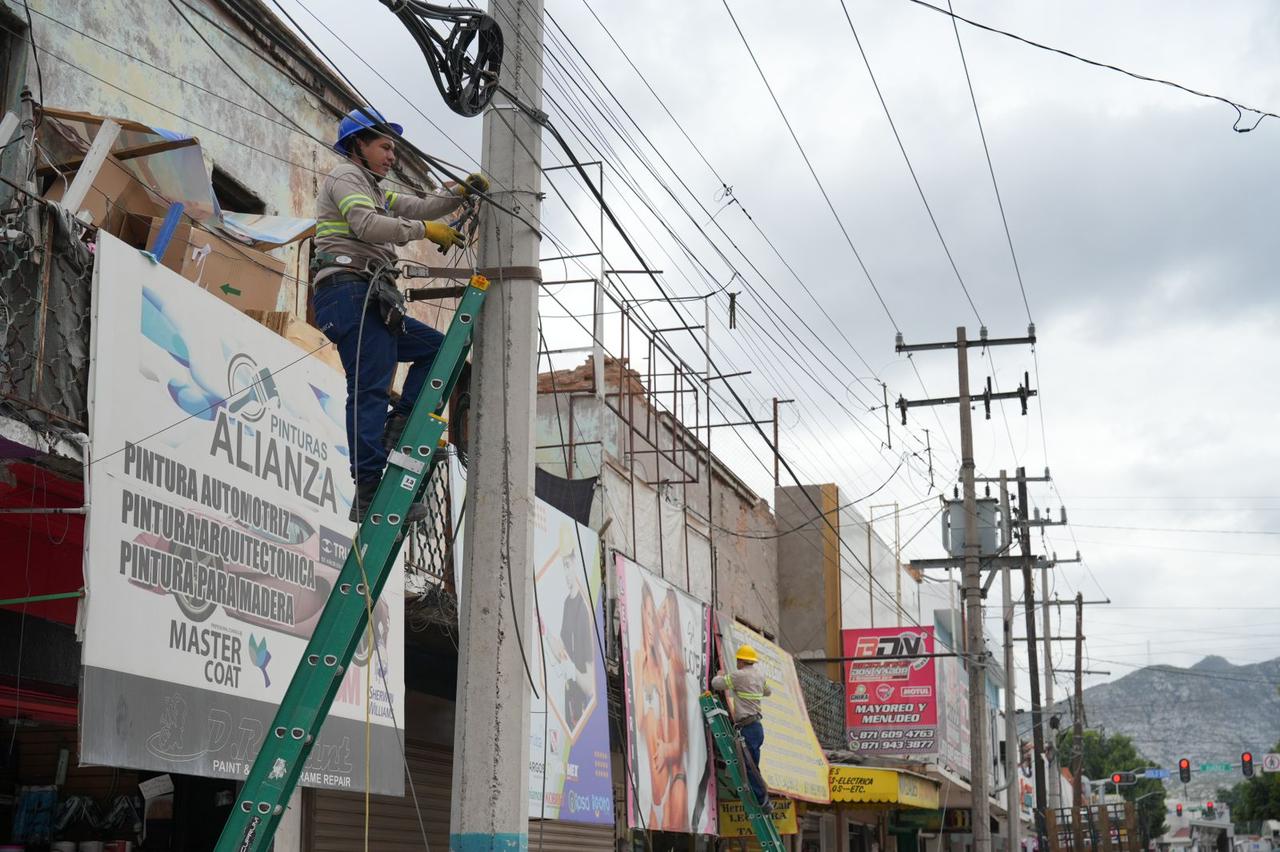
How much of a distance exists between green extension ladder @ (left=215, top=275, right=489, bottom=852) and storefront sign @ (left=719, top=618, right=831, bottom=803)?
11.7 m

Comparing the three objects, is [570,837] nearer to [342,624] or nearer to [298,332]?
[298,332]

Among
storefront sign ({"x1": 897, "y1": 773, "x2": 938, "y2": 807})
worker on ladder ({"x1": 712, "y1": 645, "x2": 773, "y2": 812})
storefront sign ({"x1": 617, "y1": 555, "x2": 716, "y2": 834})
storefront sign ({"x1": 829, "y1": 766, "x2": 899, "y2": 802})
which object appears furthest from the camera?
storefront sign ({"x1": 897, "y1": 773, "x2": 938, "y2": 807})

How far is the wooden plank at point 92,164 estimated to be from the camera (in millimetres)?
8578

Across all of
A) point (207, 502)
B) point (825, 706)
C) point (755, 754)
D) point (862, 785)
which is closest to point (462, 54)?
point (207, 502)

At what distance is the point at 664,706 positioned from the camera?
1557 cm

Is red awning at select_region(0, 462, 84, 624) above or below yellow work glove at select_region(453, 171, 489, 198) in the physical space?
below

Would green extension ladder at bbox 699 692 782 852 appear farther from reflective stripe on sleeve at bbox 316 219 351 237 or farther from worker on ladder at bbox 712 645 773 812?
reflective stripe on sleeve at bbox 316 219 351 237

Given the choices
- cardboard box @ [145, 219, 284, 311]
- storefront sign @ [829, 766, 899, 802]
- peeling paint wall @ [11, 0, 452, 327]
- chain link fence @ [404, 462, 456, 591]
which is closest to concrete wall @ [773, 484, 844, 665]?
storefront sign @ [829, 766, 899, 802]

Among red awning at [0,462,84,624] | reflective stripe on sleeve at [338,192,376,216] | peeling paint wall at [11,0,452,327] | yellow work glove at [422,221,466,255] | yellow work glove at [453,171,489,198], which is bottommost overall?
red awning at [0,462,84,624]

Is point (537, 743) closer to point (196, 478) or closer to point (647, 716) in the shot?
point (647, 716)

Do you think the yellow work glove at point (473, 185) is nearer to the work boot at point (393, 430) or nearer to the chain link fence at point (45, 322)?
the work boot at point (393, 430)

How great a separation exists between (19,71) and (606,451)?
9.07 meters

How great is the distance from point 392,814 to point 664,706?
10.5ft

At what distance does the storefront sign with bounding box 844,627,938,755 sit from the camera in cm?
2455
